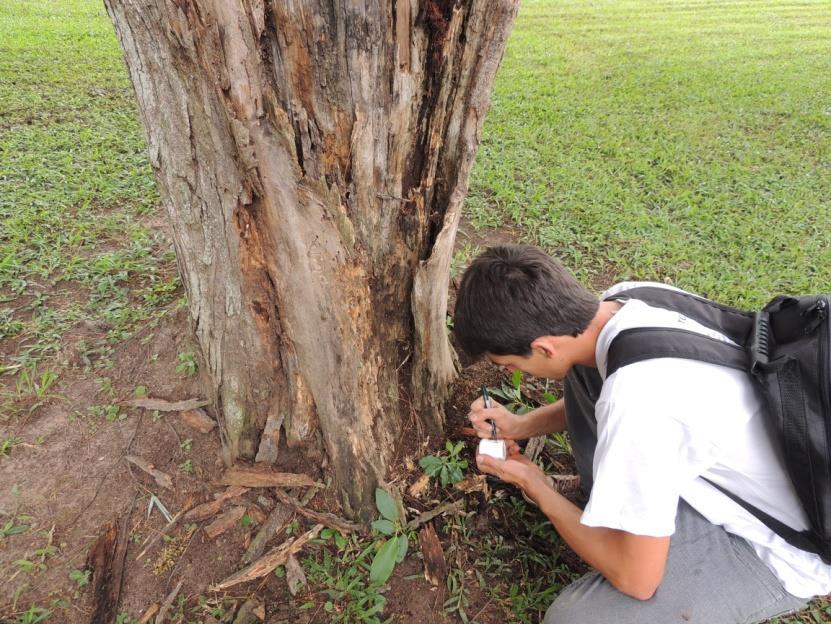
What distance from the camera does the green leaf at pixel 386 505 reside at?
2186mm

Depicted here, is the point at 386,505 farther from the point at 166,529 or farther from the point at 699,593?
the point at 699,593

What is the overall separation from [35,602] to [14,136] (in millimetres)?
4166

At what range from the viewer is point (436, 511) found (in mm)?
2258

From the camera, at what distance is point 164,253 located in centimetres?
360

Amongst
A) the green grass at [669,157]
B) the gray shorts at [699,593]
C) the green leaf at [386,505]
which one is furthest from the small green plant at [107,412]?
the green grass at [669,157]

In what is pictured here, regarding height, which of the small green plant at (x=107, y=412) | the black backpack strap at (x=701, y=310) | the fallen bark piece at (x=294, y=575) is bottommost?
the fallen bark piece at (x=294, y=575)

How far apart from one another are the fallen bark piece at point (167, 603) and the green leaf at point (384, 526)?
2.44ft

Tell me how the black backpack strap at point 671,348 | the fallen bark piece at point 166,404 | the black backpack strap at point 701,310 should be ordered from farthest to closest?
the fallen bark piece at point 166,404 < the black backpack strap at point 701,310 < the black backpack strap at point 671,348

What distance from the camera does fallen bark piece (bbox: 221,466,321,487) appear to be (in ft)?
7.54

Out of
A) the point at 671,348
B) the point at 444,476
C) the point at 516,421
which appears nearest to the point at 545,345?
the point at 671,348

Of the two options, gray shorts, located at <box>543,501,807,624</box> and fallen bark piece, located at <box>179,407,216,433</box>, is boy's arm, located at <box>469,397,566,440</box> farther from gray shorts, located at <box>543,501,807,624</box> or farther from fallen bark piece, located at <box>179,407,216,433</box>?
fallen bark piece, located at <box>179,407,216,433</box>

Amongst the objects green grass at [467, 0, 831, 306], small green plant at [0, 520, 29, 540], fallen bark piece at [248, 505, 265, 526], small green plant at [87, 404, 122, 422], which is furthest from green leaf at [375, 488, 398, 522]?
green grass at [467, 0, 831, 306]

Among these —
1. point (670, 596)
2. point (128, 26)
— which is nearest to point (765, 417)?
point (670, 596)

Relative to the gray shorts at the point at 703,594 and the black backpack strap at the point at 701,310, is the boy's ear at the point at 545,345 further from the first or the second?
the gray shorts at the point at 703,594
